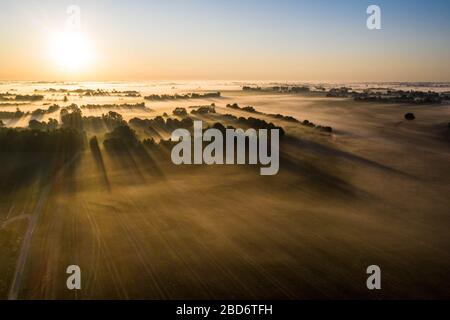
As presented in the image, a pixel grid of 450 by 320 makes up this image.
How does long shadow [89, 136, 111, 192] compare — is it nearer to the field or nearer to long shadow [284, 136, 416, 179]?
the field

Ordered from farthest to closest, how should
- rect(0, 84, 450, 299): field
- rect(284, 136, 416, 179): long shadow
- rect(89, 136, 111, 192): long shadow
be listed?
1. rect(284, 136, 416, 179): long shadow
2. rect(89, 136, 111, 192): long shadow
3. rect(0, 84, 450, 299): field

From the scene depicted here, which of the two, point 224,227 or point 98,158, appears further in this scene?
point 98,158

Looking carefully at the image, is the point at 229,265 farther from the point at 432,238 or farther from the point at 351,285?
the point at 432,238

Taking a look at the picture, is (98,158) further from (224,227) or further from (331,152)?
(331,152)

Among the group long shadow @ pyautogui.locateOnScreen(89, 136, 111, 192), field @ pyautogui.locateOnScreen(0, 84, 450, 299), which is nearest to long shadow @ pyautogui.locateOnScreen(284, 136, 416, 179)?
field @ pyautogui.locateOnScreen(0, 84, 450, 299)

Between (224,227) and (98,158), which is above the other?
(98,158)

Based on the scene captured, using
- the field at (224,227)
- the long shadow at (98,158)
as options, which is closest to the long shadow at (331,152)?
the field at (224,227)

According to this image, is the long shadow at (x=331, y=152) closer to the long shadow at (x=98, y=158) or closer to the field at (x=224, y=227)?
the field at (x=224, y=227)

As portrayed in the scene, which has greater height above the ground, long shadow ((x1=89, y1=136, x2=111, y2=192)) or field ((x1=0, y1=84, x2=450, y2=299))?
long shadow ((x1=89, y1=136, x2=111, y2=192))

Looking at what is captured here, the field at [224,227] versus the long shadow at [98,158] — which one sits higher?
the long shadow at [98,158]

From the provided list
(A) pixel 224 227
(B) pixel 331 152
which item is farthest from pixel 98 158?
(B) pixel 331 152
